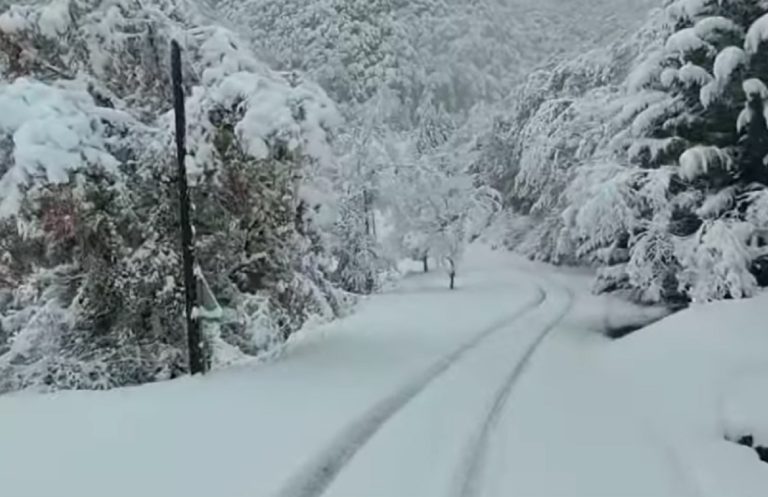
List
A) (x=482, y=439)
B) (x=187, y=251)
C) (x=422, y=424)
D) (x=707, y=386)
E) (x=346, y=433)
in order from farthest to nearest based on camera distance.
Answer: (x=187, y=251), (x=707, y=386), (x=422, y=424), (x=482, y=439), (x=346, y=433)

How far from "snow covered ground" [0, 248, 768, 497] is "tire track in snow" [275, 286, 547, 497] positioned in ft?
0.07

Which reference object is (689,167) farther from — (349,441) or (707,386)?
(349,441)

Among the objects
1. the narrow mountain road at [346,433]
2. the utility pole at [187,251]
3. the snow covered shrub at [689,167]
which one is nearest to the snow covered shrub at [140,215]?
the utility pole at [187,251]

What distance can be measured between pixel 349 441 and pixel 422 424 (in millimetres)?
1137

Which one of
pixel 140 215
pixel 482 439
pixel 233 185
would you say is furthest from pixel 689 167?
pixel 140 215

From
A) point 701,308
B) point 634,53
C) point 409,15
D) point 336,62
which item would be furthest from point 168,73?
point 409,15

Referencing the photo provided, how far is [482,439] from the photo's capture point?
810cm

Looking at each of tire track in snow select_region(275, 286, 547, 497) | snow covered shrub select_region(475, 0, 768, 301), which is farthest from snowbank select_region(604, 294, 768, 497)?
tire track in snow select_region(275, 286, 547, 497)

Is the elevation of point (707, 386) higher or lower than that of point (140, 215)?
lower

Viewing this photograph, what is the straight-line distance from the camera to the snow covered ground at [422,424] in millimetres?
6484

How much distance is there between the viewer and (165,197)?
39.1ft

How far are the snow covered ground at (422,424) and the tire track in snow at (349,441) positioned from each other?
0.07 feet

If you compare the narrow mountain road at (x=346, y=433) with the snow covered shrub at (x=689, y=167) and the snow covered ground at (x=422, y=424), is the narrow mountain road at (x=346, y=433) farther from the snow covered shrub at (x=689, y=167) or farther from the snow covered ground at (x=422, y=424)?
the snow covered shrub at (x=689, y=167)

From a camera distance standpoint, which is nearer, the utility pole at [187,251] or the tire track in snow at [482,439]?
the tire track in snow at [482,439]
